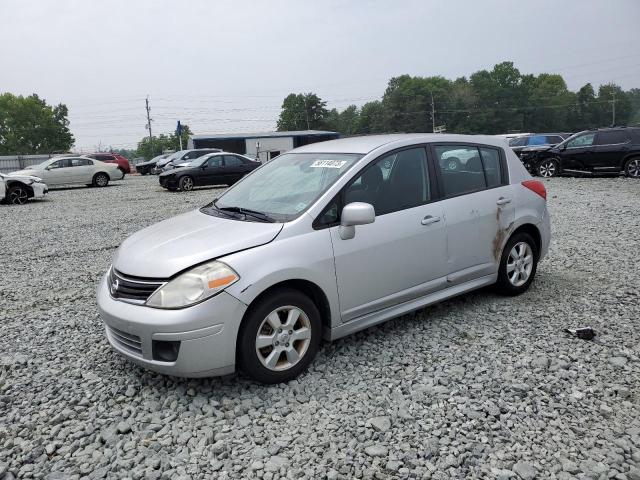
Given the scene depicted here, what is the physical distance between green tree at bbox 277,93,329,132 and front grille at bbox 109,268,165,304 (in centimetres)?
10192

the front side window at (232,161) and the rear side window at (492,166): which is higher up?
the front side window at (232,161)

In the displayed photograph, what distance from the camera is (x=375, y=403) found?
10.6ft

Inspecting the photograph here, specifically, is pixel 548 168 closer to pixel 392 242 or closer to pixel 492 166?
pixel 492 166

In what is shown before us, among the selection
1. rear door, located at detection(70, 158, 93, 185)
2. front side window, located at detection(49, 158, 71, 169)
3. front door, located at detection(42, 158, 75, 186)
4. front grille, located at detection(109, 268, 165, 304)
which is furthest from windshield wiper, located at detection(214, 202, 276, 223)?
rear door, located at detection(70, 158, 93, 185)

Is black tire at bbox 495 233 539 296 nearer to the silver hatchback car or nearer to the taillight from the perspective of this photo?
the silver hatchback car

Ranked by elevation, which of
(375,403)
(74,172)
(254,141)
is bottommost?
(375,403)

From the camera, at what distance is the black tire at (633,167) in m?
16.2

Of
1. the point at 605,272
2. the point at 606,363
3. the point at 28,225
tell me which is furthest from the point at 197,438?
the point at 28,225

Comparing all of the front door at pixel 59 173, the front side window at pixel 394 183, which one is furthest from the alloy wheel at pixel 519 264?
the front door at pixel 59 173

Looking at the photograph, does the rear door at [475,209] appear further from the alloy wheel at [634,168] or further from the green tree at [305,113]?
the green tree at [305,113]

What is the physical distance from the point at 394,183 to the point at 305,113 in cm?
10335

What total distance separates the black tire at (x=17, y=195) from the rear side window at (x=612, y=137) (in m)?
18.9

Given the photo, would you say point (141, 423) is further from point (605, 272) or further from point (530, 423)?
point (605, 272)

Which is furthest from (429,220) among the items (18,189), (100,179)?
(100,179)
